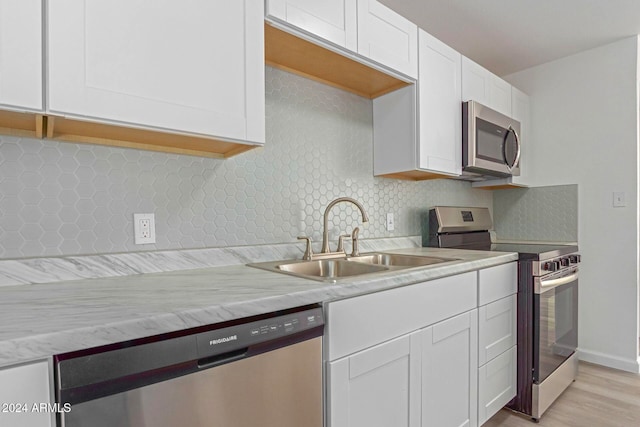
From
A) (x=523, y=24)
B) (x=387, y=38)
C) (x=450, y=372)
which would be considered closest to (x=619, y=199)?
(x=523, y=24)

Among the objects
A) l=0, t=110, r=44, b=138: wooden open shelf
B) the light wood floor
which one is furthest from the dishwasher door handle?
the light wood floor

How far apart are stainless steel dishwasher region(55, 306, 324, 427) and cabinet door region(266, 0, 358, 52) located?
1.10m

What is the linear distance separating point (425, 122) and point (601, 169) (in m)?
1.82

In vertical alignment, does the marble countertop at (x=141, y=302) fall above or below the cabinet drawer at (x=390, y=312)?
above

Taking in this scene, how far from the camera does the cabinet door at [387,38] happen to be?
1.64 metres

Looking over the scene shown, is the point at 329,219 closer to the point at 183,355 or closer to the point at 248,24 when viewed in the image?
the point at 248,24

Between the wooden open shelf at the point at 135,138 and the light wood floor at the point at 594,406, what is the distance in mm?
2092

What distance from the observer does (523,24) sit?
93.8 inches

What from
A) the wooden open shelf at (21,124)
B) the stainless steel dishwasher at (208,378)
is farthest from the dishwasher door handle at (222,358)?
Answer: the wooden open shelf at (21,124)

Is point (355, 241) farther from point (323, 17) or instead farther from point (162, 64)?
point (162, 64)

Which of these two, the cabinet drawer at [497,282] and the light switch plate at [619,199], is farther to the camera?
the light switch plate at [619,199]

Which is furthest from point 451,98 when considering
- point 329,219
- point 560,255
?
point 560,255

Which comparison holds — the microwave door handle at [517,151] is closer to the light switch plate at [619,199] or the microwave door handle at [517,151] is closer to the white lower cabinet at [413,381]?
→ the light switch plate at [619,199]

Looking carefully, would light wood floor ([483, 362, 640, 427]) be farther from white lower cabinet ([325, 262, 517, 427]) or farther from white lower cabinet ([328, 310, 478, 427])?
white lower cabinet ([328, 310, 478, 427])
